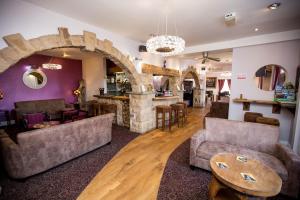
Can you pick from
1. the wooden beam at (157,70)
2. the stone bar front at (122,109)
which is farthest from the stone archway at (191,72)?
the stone bar front at (122,109)

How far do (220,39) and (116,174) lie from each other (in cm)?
457

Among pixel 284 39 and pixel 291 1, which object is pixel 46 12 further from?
pixel 284 39

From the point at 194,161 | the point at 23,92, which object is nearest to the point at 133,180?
the point at 194,161

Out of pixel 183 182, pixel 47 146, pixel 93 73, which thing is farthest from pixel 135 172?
pixel 93 73

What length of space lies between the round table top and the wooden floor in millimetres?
980

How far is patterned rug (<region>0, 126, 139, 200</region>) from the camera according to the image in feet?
6.48

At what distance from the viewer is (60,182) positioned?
2.22m

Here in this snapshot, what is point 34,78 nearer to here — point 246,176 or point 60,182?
point 60,182

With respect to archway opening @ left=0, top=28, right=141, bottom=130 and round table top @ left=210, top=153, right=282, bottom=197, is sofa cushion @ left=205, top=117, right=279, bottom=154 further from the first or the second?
archway opening @ left=0, top=28, right=141, bottom=130

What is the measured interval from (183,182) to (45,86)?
688cm

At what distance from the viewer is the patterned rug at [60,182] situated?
197 centimetres

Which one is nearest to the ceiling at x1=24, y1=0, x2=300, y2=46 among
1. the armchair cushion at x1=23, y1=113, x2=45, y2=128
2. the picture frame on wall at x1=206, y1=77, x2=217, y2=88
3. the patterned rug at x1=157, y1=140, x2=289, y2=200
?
the patterned rug at x1=157, y1=140, x2=289, y2=200

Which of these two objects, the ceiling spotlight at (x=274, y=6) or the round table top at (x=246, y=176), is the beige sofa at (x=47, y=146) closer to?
the round table top at (x=246, y=176)

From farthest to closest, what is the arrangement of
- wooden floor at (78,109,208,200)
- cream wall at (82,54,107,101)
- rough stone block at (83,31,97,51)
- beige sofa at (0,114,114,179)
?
cream wall at (82,54,107,101)
rough stone block at (83,31,97,51)
beige sofa at (0,114,114,179)
wooden floor at (78,109,208,200)
